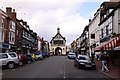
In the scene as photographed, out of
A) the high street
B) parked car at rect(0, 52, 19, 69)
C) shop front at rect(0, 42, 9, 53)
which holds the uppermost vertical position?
shop front at rect(0, 42, 9, 53)

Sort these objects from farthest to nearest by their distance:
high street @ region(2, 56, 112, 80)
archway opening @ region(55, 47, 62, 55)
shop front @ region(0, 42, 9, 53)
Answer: archway opening @ region(55, 47, 62, 55) < shop front @ region(0, 42, 9, 53) < high street @ region(2, 56, 112, 80)

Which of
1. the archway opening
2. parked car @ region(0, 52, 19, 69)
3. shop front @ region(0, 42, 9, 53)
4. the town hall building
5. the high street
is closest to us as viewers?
the high street

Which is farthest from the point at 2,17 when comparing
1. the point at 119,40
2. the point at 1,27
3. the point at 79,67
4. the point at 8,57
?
the point at 119,40

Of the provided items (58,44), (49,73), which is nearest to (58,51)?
(58,44)

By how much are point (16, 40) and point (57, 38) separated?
81807 mm

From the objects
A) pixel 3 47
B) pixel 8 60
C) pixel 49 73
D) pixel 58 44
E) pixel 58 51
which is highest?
pixel 58 44

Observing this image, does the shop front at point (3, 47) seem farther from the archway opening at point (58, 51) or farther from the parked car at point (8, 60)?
the archway opening at point (58, 51)

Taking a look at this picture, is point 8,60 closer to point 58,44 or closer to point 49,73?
point 49,73

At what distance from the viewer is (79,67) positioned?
30391 millimetres

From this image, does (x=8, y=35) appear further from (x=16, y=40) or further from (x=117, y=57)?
(x=117, y=57)

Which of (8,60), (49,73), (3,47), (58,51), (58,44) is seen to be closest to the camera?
(49,73)

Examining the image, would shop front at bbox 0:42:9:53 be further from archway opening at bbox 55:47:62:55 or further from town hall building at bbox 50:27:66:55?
archway opening at bbox 55:47:62:55

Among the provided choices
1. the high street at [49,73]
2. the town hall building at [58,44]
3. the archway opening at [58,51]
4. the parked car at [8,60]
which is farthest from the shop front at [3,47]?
the archway opening at [58,51]

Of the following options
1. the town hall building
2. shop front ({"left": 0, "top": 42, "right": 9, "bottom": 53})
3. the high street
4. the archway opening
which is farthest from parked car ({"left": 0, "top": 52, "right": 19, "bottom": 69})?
the archway opening
